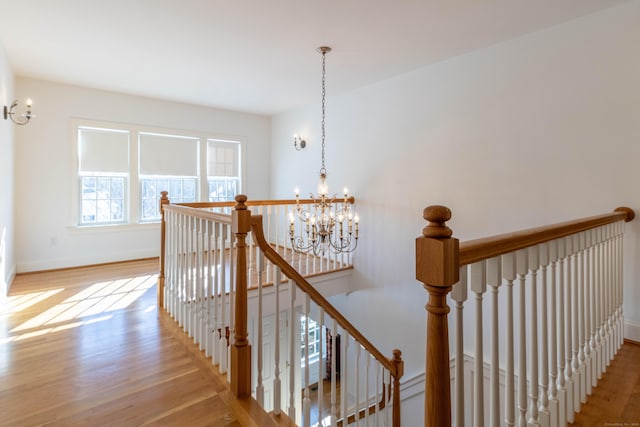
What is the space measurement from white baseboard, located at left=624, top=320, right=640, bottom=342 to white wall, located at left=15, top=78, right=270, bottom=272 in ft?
19.5

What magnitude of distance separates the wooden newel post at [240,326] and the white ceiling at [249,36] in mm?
1854

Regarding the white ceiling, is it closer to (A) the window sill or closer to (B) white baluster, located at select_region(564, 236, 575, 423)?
(A) the window sill

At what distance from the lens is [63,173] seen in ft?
15.5

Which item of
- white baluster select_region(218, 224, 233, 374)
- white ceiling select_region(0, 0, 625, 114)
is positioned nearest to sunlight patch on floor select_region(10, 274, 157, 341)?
white baluster select_region(218, 224, 233, 374)

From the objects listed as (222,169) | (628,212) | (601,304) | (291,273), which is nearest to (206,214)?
(291,273)

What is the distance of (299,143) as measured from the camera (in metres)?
5.88

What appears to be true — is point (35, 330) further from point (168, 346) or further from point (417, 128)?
point (417, 128)

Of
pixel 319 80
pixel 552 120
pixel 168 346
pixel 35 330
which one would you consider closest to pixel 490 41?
pixel 552 120

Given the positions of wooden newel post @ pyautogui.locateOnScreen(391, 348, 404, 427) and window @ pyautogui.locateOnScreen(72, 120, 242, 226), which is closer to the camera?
wooden newel post @ pyautogui.locateOnScreen(391, 348, 404, 427)

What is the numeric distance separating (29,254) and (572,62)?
667 cm

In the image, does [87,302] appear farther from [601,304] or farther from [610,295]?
[610,295]

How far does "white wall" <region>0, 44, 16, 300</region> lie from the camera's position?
3.48m

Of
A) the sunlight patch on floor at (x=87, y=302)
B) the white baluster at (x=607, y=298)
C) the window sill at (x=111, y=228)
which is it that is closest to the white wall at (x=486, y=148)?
the white baluster at (x=607, y=298)

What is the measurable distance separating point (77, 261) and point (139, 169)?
5.36 feet
